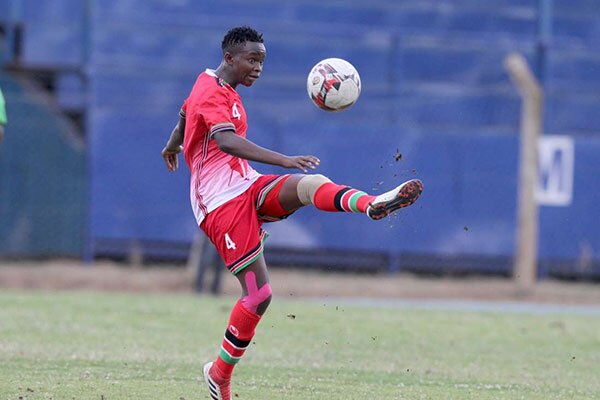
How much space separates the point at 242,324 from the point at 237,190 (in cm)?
84

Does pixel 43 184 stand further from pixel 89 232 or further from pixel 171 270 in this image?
pixel 171 270

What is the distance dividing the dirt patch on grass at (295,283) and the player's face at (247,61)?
359 inches

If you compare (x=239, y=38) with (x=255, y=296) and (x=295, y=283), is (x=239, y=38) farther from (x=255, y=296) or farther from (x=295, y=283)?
(x=295, y=283)

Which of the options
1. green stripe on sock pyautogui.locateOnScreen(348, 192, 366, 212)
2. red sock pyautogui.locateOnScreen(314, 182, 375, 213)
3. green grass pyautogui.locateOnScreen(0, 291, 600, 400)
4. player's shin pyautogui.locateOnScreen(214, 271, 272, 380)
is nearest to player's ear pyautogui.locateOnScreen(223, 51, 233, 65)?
red sock pyautogui.locateOnScreen(314, 182, 375, 213)

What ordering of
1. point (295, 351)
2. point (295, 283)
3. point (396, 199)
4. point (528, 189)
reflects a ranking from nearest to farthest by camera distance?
point (396, 199) → point (295, 351) → point (528, 189) → point (295, 283)

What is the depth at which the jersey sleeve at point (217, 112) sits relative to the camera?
23.9ft

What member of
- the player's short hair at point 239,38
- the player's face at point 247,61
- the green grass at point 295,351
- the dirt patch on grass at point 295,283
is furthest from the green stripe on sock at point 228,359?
the dirt patch on grass at point 295,283

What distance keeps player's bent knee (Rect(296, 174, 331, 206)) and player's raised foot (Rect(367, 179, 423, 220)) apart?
47cm

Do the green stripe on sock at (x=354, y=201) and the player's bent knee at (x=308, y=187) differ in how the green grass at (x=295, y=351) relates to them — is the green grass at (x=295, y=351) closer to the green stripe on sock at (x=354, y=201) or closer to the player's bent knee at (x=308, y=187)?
the player's bent knee at (x=308, y=187)

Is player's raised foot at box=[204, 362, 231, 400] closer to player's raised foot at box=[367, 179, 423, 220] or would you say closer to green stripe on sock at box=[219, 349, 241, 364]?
green stripe on sock at box=[219, 349, 241, 364]

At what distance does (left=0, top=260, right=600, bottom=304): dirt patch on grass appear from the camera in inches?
674

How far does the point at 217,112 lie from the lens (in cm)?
736

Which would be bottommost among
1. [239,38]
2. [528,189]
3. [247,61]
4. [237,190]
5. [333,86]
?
[528,189]

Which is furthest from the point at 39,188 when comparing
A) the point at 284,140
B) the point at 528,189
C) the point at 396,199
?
the point at 396,199
